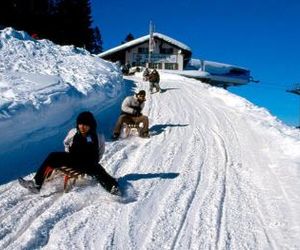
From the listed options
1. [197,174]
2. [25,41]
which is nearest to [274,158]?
[197,174]

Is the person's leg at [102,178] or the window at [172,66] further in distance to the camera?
the window at [172,66]

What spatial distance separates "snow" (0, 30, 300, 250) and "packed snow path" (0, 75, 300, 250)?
13 mm

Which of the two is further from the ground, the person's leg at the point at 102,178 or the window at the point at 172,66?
the person's leg at the point at 102,178

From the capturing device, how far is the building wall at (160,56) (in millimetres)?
50062

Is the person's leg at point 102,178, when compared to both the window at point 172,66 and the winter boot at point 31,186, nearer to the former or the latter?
the winter boot at point 31,186

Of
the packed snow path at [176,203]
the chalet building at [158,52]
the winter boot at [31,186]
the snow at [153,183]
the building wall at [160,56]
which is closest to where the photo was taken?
→ the packed snow path at [176,203]

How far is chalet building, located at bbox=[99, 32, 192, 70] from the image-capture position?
4950cm

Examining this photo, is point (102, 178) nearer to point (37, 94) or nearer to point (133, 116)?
point (37, 94)

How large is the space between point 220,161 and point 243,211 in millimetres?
2790

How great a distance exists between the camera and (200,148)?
10164 mm

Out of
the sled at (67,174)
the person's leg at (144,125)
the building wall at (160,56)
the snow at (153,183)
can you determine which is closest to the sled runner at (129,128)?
the person's leg at (144,125)

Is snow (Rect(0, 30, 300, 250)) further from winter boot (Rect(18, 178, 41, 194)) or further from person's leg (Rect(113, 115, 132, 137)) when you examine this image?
person's leg (Rect(113, 115, 132, 137))

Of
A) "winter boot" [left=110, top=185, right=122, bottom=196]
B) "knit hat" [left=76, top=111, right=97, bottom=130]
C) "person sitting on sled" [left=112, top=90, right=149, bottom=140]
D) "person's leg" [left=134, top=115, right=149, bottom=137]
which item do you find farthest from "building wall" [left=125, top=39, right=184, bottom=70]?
"winter boot" [left=110, top=185, right=122, bottom=196]

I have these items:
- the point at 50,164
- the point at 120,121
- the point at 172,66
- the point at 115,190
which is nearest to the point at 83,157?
the point at 50,164
